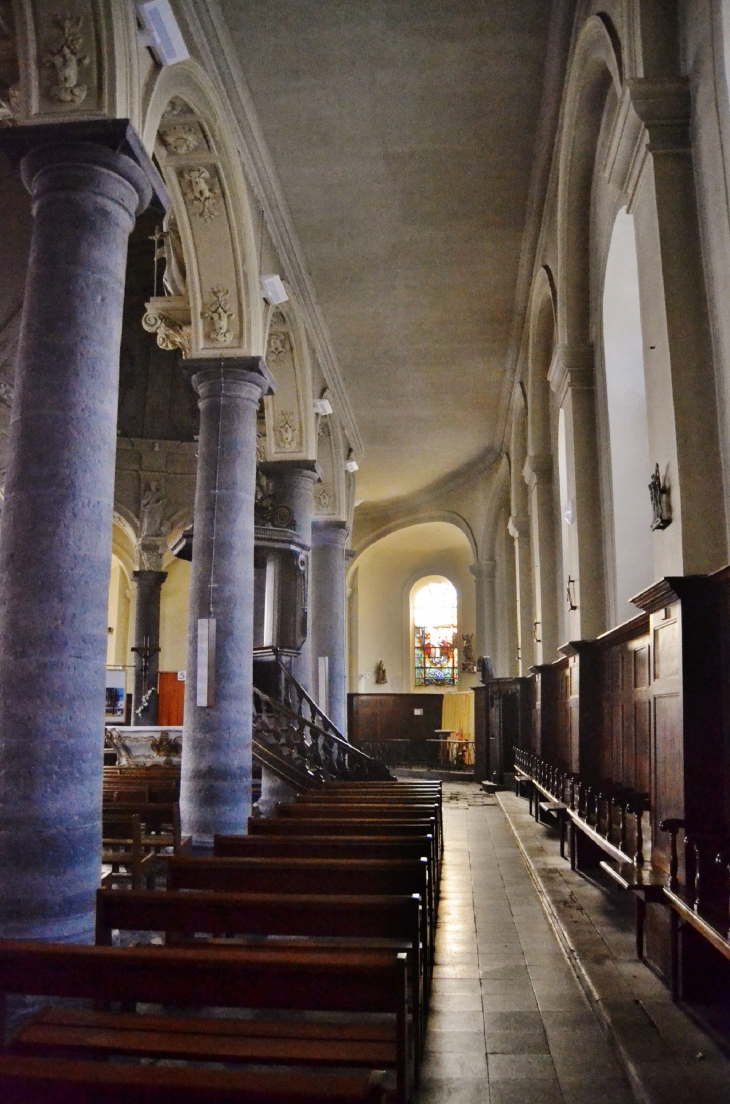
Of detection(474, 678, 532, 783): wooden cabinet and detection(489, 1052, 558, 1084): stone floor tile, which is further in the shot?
detection(474, 678, 532, 783): wooden cabinet

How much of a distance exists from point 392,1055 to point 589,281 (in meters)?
8.09

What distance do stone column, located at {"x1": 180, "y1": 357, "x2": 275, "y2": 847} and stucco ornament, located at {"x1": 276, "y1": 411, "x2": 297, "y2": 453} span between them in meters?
3.58

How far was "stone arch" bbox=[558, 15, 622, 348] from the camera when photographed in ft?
23.5

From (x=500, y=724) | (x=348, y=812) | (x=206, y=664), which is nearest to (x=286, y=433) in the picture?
(x=206, y=664)

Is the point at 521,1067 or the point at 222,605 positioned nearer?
the point at 521,1067

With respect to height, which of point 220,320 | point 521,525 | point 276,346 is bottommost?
point 521,525

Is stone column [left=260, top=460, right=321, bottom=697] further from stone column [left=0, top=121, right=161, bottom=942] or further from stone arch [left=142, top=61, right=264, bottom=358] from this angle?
stone column [left=0, top=121, right=161, bottom=942]

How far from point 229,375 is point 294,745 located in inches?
175

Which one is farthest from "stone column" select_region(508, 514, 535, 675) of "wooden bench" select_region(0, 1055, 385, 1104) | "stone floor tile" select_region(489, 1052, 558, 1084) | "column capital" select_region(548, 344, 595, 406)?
"wooden bench" select_region(0, 1055, 385, 1104)

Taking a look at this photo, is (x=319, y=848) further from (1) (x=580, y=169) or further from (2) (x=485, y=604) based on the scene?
(2) (x=485, y=604)

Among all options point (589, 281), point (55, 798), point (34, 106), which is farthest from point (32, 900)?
point (589, 281)

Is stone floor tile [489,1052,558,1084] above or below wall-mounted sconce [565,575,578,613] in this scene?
below

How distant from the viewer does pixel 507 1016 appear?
4.32 metres

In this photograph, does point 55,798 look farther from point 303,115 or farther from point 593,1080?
point 303,115
